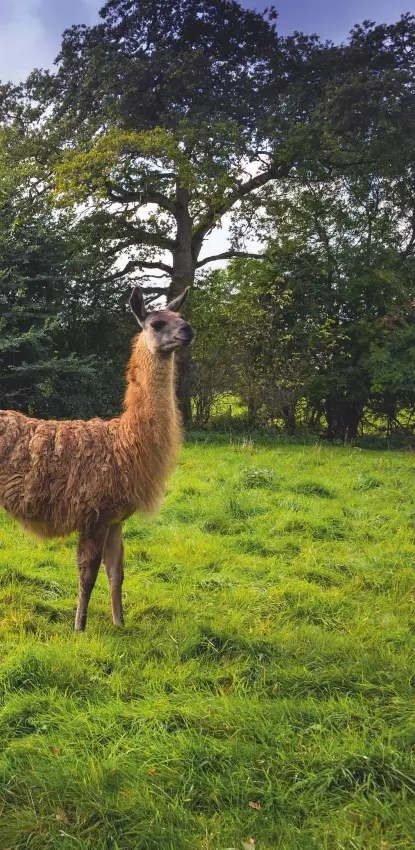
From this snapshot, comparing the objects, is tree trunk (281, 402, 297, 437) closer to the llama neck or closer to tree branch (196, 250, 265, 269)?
tree branch (196, 250, 265, 269)

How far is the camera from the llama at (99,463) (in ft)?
12.8

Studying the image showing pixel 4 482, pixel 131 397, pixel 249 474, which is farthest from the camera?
pixel 249 474

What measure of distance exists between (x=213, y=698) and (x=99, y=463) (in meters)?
1.76

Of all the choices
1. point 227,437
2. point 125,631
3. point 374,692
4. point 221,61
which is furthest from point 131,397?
point 221,61

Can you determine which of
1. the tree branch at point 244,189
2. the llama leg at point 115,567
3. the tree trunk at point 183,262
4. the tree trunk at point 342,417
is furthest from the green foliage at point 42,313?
the llama leg at point 115,567

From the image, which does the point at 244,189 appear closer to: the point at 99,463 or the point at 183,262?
the point at 183,262

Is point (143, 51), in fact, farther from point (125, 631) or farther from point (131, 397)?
point (125, 631)

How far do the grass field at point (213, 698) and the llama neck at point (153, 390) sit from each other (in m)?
1.59

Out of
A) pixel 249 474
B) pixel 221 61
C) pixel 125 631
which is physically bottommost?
pixel 125 631

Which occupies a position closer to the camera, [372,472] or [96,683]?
[96,683]

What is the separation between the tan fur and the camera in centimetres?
389

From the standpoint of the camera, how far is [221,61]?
13898mm

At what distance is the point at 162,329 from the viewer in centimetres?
396

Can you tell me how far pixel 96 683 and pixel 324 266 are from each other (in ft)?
45.8
